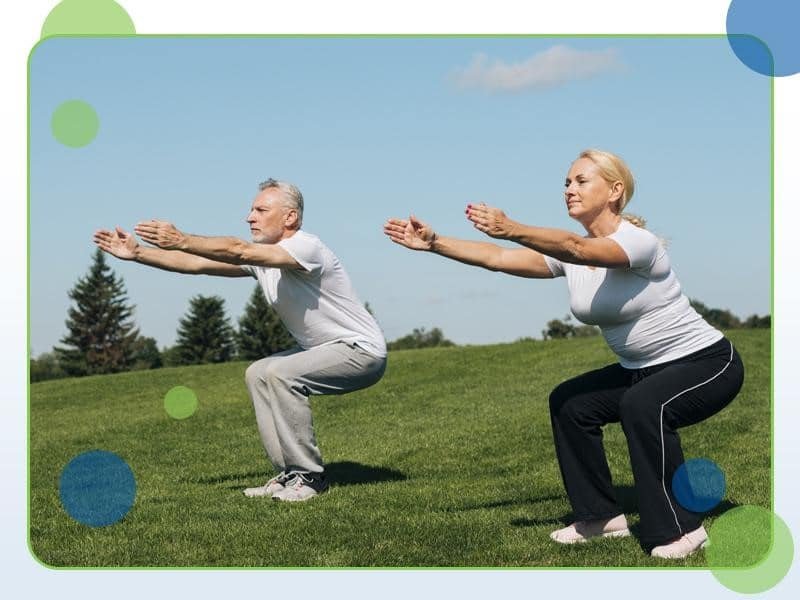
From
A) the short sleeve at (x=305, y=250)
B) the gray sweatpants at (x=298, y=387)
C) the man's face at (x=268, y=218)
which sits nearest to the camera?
the short sleeve at (x=305, y=250)

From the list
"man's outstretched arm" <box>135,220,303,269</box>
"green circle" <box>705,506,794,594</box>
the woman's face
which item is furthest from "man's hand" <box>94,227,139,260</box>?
"green circle" <box>705,506,794,594</box>

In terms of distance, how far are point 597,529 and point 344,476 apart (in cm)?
290

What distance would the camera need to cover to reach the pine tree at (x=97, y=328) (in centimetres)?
4438

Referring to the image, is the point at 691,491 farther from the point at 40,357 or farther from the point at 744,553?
the point at 40,357

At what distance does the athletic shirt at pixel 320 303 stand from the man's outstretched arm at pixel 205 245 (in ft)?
2.11

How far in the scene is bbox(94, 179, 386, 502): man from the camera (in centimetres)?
734

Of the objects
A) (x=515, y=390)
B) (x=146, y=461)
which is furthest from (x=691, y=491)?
(x=515, y=390)

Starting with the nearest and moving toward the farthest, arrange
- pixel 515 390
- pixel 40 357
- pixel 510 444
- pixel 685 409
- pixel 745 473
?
pixel 685 409, pixel 745 473, pixel 510 444, pixel 515 390, pixel 40 357

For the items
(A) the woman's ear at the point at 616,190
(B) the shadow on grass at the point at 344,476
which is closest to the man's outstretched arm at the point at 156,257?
(B) the shadow on grass at the point at 344,476

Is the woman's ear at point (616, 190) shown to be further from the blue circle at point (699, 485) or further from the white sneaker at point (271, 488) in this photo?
the white sneaker at point (271, 488)

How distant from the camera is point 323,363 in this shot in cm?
745

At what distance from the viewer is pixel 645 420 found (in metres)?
5.44

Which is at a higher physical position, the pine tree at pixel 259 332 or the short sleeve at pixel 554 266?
the pine tree at pixel 259 332

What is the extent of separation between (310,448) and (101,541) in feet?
5.69
